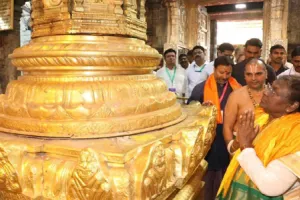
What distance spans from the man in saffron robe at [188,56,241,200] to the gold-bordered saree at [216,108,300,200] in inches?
33.5

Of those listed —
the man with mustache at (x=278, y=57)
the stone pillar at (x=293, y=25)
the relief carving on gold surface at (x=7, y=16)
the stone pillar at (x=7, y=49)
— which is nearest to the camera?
the man with mustache at (x=278, y=57)

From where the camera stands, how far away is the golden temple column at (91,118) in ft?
2.88

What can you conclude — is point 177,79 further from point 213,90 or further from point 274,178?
point 274,178

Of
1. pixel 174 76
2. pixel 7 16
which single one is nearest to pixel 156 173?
pixel 174 76

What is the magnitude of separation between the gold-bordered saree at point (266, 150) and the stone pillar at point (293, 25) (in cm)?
689

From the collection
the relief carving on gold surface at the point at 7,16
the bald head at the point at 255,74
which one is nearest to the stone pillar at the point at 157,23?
the relief carving on gold surface at the point at 7,16

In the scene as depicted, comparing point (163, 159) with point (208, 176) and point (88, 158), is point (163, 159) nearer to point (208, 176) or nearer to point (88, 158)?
point (88, 158)

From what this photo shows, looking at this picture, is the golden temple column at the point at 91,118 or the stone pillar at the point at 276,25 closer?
the golden temple column at the point at 91,118

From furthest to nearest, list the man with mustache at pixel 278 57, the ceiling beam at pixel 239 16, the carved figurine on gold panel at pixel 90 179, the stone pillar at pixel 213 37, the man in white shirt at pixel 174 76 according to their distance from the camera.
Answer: the stone pillar at pixel 213 37
the ceiling beam at pixel 239 16
the man in white shirt at pixel 174 76
the man with mustache at pixel 278 57
the carved figurine on gold panel at pixel 90 179

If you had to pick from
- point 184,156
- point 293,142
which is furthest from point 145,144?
point 293,142

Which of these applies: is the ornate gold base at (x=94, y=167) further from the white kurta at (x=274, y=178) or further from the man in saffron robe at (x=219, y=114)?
the man in saffron robe at (x=219, y=114)

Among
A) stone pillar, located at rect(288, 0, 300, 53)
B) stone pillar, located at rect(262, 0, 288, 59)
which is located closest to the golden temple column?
stone pillar, located at rect(262, 0, 288, 59)

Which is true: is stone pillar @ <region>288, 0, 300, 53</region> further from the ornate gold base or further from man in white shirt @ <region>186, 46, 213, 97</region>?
the ornate gold base

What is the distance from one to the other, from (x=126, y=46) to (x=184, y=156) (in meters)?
0.48
